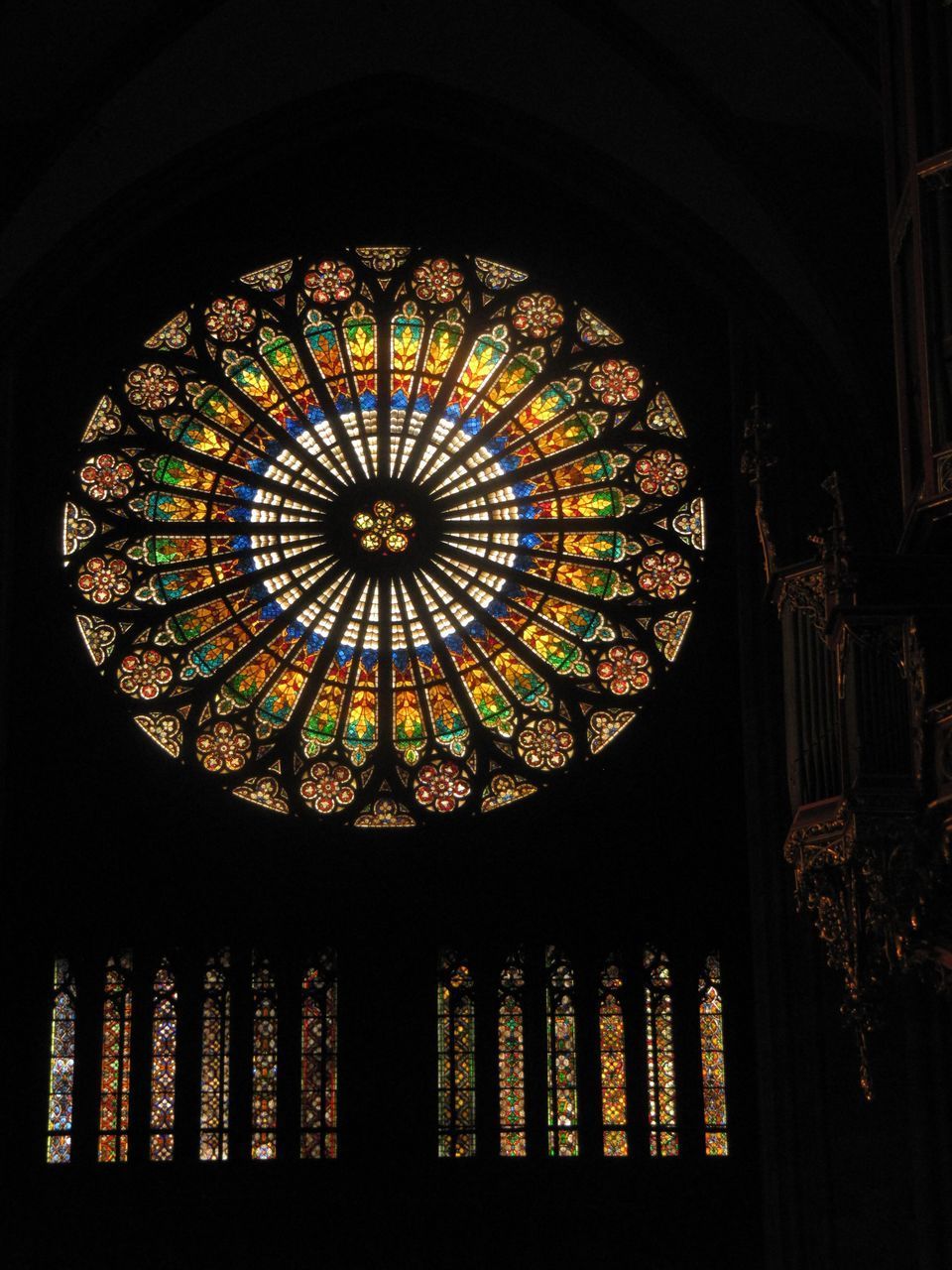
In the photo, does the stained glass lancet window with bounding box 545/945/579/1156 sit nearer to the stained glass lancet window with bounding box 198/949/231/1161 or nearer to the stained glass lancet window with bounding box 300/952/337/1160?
the stained glass lancet window with bounding box 300/952/337/1160

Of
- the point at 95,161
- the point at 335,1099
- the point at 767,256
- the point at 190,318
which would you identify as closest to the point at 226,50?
the point at 95,161

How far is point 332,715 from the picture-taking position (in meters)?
17.0

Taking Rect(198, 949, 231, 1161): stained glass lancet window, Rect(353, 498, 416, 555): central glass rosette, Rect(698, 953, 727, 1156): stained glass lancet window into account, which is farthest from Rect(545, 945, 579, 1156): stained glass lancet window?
Rect(353, 498, 416, 555): central glass rosette

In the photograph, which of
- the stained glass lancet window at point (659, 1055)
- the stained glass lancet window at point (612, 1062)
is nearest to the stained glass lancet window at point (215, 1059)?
the stained glass lancet window at point (612, 1062)

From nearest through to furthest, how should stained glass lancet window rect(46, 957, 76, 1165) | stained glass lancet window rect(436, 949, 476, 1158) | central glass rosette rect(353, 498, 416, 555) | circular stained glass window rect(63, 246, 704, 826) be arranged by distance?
stained glass lancet window rect(46, 957, 76, 1165) → stained glass lancet window rect(436, 949, 476, 1158) → circular stained glass window rect(63, 246, 704, 826) → central glass rosette rect(353, 498, 416, 555)

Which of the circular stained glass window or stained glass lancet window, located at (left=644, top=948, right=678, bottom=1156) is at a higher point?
the circular stained glass window

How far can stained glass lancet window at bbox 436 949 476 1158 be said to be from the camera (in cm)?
1580

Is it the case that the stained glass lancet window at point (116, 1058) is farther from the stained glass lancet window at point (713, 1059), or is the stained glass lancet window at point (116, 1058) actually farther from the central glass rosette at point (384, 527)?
the stained glass lancet window at point (713, 1059)

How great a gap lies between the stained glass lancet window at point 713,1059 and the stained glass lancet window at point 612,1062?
55cm

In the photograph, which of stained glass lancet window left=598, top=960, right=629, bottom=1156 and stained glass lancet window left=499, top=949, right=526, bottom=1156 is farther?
stained glass lancet window left=499, top=949, right=526, bottom=1156

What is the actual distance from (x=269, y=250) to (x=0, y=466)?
272 cm

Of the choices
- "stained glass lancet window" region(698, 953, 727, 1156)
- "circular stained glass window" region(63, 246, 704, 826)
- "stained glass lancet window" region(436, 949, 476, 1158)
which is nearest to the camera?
"stained glass lancet window" region(698, 953, 727, 1156)

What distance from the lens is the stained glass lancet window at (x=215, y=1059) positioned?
15773mm

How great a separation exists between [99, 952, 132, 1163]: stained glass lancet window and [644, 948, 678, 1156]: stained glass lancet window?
3.56 m
